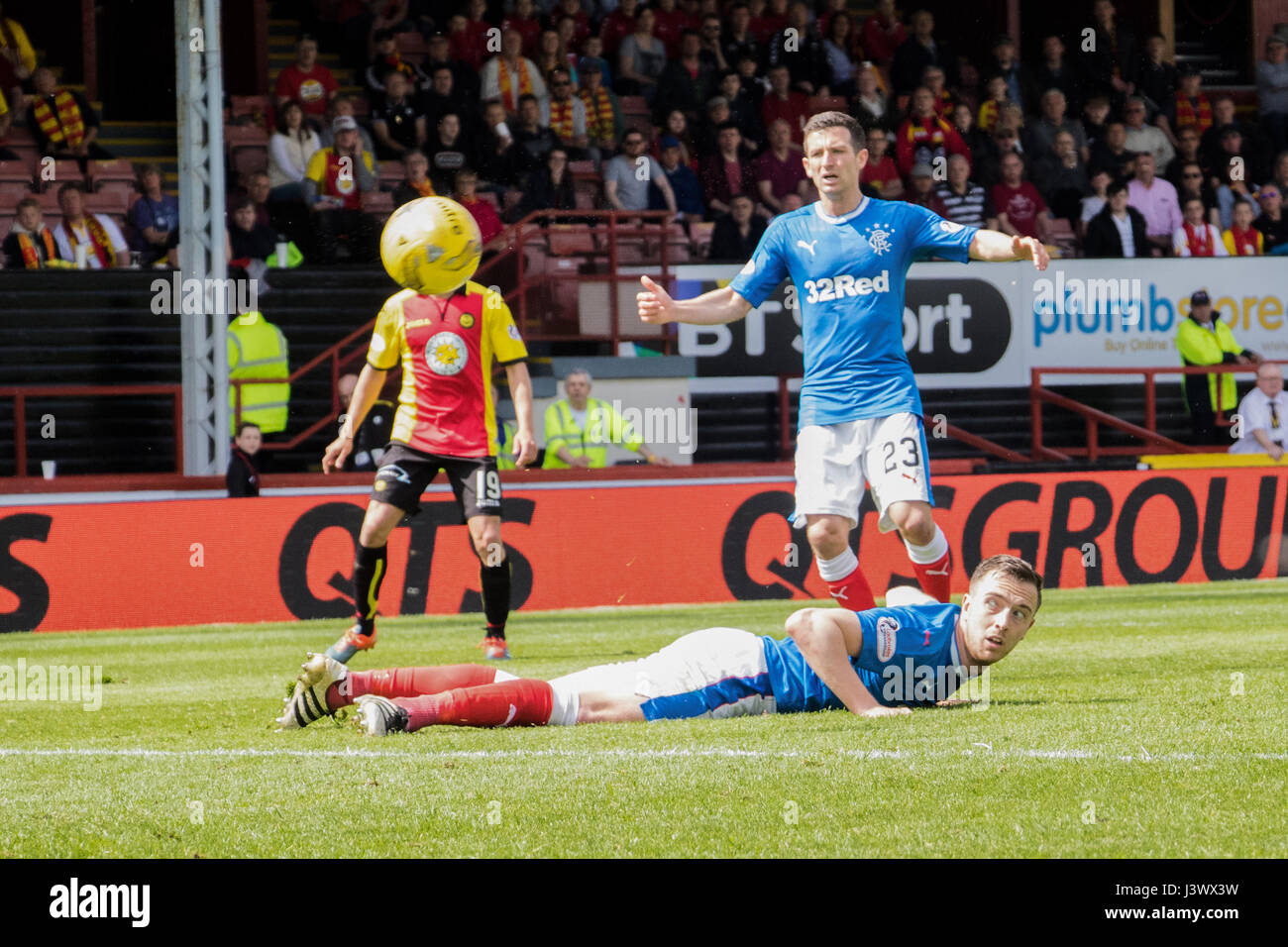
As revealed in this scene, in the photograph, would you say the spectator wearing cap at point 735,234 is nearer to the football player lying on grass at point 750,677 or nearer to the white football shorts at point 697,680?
the football player lying on grass at point 750,677

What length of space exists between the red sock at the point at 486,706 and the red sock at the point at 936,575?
6.84ft

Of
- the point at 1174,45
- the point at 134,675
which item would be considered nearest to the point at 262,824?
the point at 134,675

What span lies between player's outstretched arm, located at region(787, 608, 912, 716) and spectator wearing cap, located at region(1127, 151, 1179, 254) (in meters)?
14.1

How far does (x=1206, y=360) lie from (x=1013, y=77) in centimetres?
458

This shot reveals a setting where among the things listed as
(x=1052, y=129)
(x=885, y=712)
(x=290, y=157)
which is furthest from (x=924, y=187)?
(x=885, y=712)

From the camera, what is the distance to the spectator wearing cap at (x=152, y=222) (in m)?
16.8

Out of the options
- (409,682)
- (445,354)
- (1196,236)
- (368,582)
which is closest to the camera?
(409,682)

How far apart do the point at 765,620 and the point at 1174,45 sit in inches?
628

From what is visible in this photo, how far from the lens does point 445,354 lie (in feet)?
29.7

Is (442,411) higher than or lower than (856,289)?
lower

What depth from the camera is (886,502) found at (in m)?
7.31

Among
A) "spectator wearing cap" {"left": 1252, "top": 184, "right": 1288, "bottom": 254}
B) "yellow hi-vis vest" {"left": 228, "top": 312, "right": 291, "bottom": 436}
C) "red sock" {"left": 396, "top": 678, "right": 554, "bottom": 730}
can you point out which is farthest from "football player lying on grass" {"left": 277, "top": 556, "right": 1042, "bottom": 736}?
"spectator wearing cap" {"left": 1252, "top": 184, "right": 1288, "bottom": 254}

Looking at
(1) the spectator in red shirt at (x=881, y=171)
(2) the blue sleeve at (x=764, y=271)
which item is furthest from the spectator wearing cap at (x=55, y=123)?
(2) the blue sleeve at (x=764, y=271)

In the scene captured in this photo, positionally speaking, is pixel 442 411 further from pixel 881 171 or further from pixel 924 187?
pixel 881 171
